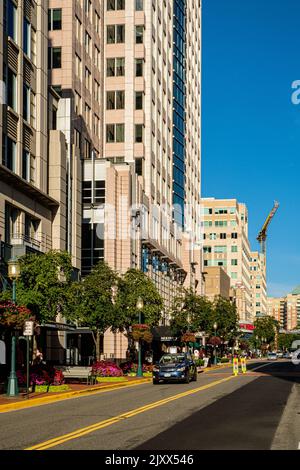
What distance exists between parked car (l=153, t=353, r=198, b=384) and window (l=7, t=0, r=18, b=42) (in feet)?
73.4

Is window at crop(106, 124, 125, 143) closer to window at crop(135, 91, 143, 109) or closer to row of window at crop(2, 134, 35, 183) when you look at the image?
window at crop(135, 91, 143, 109)

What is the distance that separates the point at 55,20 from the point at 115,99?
1842 centimetres

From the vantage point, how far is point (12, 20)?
4741 centimetres

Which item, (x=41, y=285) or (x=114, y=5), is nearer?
(x=41, y=285)

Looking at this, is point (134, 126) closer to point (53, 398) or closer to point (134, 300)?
point (134, 300)

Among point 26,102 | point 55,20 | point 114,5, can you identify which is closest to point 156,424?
point 26,102

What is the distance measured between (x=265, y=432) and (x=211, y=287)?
14234 centimetres

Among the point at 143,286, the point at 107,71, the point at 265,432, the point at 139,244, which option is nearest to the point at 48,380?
the point at 265,432

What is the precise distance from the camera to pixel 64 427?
60.5 feet

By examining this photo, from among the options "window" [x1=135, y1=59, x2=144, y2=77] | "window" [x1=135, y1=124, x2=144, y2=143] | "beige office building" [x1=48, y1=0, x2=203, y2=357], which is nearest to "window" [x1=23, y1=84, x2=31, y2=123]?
"beige office building" [x1=48, y1=0, x2=203, y2=357]

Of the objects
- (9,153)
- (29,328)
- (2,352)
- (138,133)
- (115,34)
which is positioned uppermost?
(115,34)

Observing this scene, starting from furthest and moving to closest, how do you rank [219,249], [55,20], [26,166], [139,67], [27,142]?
[219,249], [139,67], [55,20], [27,142], [26,166]

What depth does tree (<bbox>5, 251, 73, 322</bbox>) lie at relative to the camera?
3472cm

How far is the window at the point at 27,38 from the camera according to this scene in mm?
49719
